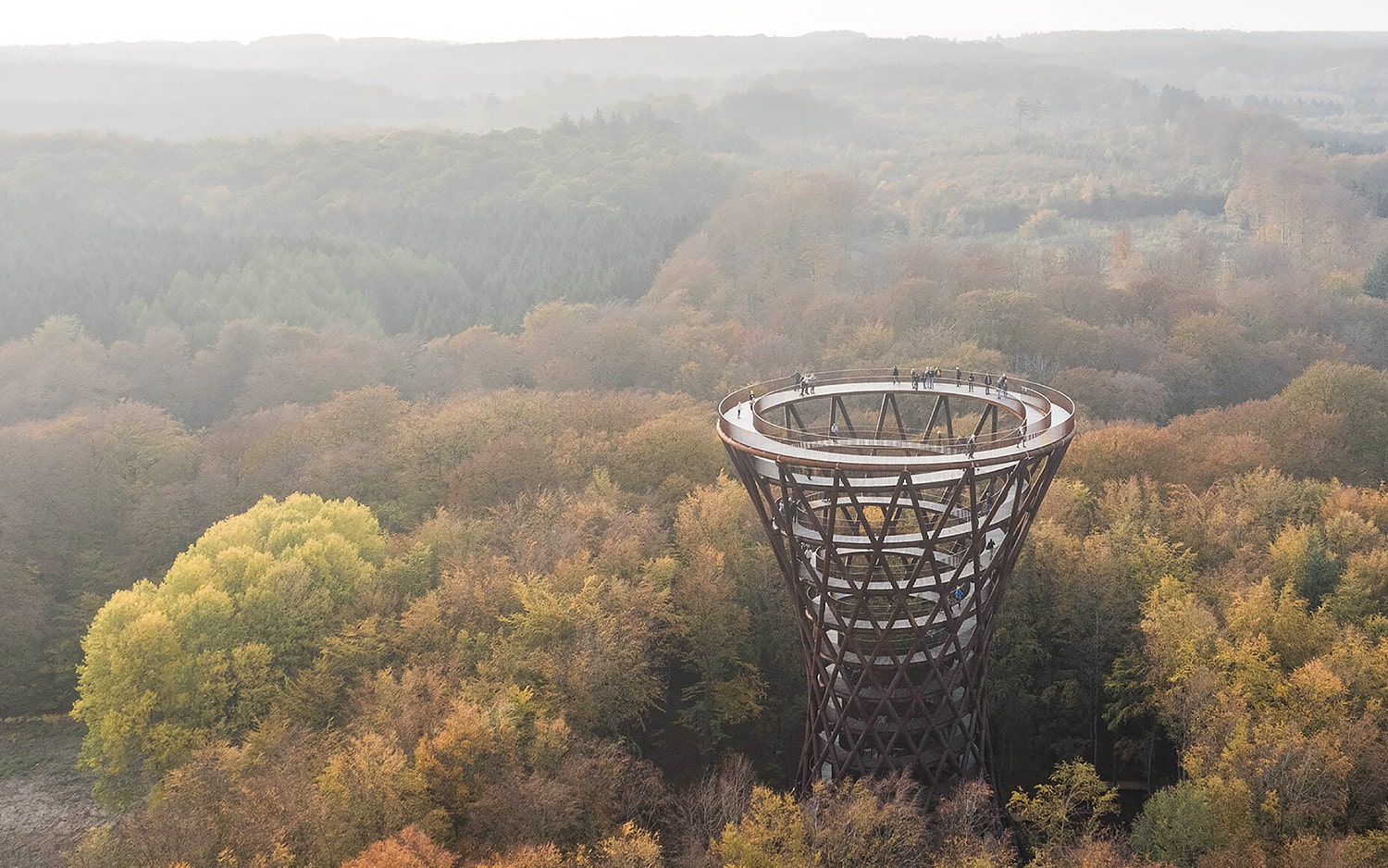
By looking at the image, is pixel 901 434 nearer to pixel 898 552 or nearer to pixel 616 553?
pixel 898 552

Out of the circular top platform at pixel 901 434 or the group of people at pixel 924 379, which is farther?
the group of people at pixel 924 379

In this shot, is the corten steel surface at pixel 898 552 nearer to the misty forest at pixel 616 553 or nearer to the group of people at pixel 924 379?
the group of people at pixel 924 379

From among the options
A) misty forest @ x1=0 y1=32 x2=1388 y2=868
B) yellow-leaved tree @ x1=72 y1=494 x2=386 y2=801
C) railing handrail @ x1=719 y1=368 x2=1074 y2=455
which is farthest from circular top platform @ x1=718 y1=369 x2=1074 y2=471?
yellow-leaved tree @ x1=72 y1=494 x2=386 y2=801

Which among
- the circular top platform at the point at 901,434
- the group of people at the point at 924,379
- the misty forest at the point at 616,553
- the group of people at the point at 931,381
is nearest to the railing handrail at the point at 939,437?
the circular top platform at the point at 901,434

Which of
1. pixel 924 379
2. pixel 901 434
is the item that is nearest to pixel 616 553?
pixel 901 434

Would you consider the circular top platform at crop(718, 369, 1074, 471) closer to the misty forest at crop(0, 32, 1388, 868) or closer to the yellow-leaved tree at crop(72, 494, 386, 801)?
the misty forest at crop(0, 32, 1388, 868)

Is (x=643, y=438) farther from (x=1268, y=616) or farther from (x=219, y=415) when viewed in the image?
(x=219, y=415)
